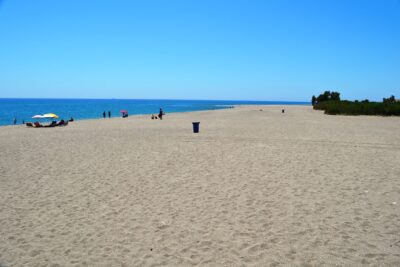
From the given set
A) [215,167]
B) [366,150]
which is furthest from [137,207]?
[366,150]

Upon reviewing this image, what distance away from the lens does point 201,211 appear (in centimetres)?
650

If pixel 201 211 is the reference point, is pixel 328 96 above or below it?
above

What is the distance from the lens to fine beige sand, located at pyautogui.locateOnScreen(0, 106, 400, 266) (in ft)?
15.6

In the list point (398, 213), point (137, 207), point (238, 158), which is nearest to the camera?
point (398, 213)

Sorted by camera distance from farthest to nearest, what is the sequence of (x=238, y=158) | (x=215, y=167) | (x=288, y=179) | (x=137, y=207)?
(x=238, y=158) < (x=215, y=167) < (x=288, y=179) < (x=137, y=207)

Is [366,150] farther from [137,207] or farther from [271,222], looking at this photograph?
[137,207]

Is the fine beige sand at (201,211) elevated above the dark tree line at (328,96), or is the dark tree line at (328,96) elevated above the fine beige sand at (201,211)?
the dark tree line at (328,96)

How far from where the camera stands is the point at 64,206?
692 cm

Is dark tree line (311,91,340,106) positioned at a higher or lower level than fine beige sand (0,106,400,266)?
higher

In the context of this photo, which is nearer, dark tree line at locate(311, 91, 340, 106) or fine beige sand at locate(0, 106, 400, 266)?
fine beige sand at locate(0, 106, 400, 266)

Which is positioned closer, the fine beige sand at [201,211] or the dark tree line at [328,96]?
the fine beige sand at [201,211]

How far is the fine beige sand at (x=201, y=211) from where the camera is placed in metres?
4.76

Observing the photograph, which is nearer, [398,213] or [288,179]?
[398,213]

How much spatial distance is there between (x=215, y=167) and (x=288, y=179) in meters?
2.61
